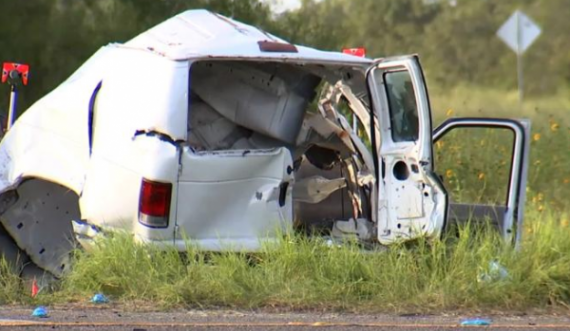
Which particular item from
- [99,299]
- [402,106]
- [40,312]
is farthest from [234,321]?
[402,106]

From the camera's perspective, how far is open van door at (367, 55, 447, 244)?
7.74m

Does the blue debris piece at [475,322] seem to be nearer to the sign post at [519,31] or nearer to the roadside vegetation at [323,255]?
the roadside vegetation at [323,255]

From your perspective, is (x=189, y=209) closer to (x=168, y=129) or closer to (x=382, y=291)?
(x=168, y=129)

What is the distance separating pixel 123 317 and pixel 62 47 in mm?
10580

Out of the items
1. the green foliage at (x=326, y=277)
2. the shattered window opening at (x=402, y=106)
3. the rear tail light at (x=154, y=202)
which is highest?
the shattered window opening at (x=402, y=106)

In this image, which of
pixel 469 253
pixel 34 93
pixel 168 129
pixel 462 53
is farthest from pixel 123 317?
pixel 462 53

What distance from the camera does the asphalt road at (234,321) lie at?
20.9ft

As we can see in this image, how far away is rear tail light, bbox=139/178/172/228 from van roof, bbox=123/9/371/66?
93 centimetres

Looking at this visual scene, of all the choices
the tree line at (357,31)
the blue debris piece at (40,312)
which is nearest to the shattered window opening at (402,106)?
the blue debris piece at (40,312)

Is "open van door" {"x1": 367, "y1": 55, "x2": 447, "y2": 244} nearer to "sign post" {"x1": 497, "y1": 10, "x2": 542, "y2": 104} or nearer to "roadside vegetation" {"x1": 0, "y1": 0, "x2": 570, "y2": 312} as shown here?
"roadside vegetation" {"x1": 0, "y1": 0, "x2": 570, "y2": 312}

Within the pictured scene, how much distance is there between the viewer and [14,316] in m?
6.65

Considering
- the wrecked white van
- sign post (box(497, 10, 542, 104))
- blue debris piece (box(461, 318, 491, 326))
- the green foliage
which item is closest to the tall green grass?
the green foliage

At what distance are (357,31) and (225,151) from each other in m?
30.8

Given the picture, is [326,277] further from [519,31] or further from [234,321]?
[519,31]
